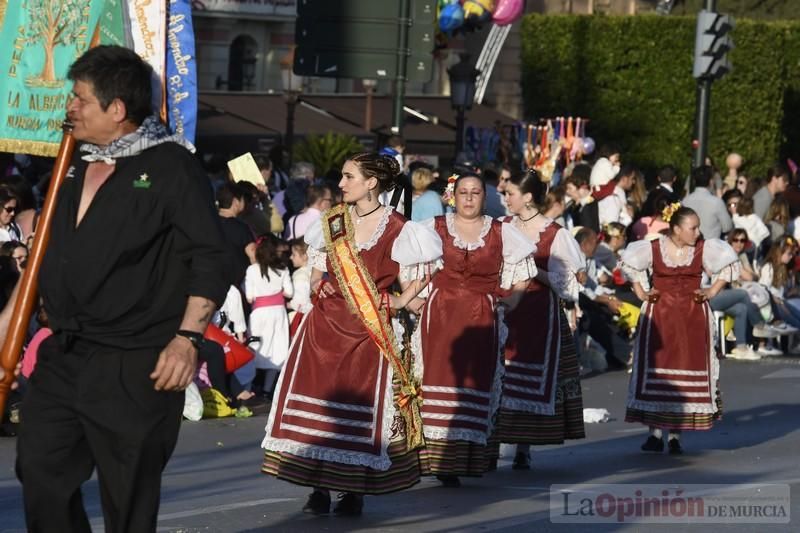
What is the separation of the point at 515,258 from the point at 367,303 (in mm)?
1545

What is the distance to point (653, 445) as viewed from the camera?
38.3 ft

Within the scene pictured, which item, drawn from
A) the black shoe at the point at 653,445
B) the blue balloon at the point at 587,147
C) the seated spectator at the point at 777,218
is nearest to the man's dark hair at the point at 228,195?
the black shoe at the point at 653,445

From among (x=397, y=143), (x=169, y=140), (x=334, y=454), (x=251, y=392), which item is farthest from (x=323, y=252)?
(x=397, y=143)

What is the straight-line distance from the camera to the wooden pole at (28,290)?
541 cm

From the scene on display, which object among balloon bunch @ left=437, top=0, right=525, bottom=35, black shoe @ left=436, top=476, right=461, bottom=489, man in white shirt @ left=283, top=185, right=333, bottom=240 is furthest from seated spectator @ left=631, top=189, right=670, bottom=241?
black shoe @ left=436, top=476, right=461, bottom=489

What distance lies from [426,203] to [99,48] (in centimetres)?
845

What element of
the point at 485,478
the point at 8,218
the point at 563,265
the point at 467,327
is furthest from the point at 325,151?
the point at 467,327

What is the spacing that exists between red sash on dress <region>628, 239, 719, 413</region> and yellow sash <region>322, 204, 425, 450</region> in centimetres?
329

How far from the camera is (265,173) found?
50.3 feet

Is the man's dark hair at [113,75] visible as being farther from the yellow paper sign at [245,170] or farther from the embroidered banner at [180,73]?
the yellow paper sign at [245,170]

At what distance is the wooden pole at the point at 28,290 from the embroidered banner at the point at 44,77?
3.27m

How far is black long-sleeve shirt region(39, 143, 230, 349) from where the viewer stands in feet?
17.3

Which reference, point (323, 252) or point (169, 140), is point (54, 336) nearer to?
point (169, 140)

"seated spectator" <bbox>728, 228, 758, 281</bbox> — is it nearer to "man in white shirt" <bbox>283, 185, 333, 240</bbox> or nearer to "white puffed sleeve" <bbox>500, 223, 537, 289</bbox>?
"man in white shirt" <bbox>283, 185, 333, 240</bbox>
